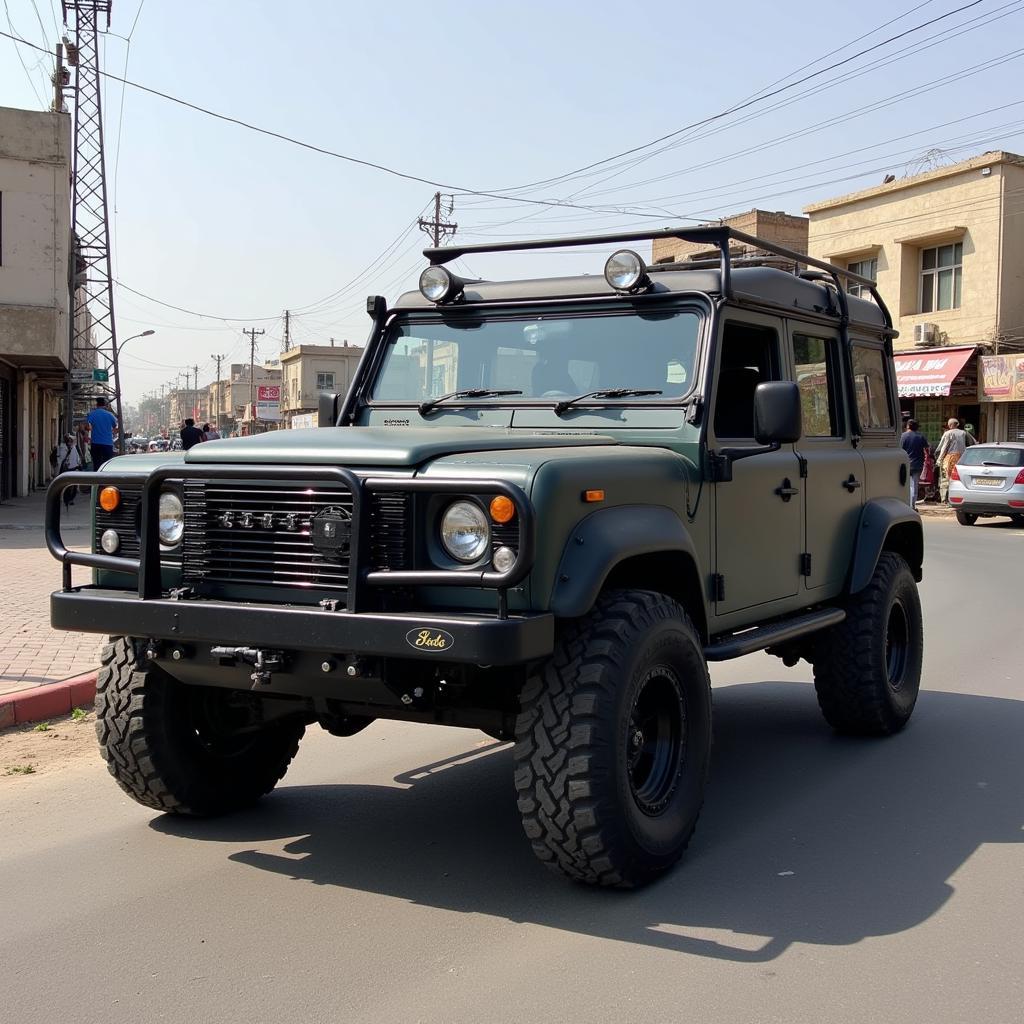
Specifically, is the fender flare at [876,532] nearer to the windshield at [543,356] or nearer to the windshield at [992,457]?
the windshield at [543,356]

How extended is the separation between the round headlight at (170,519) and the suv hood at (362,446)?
16cm

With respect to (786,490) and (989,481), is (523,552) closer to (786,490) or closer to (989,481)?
(786,490)

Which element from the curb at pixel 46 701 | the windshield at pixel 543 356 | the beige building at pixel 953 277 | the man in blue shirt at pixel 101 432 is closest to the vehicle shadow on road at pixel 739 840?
the windshield at pixel 543 356

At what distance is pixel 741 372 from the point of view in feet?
17.5

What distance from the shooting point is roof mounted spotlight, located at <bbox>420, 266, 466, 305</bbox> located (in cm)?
552

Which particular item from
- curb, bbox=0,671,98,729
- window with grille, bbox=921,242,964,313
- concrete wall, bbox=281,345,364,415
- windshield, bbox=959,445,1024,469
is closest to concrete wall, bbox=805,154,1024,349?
window with grille, bbox=921,242,964,313

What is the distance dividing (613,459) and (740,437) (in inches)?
49.3

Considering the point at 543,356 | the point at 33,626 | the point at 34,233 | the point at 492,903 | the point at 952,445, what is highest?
the point at 34,233

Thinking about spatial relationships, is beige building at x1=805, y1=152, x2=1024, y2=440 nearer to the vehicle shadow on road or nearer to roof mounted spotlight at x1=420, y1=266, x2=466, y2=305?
the vehicle shadow on road

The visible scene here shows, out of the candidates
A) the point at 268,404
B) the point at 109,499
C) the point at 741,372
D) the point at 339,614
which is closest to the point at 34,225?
the point at 109,499

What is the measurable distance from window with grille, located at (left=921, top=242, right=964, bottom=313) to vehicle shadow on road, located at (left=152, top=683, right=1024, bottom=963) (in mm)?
25096

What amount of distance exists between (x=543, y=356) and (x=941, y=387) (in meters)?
24.6

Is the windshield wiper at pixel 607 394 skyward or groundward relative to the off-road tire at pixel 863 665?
skyward

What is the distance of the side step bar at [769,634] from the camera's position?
4.70 metres
